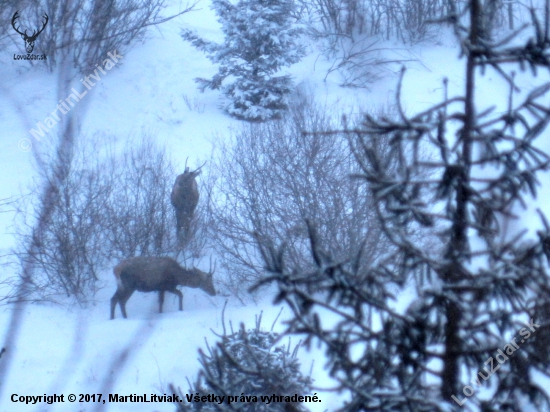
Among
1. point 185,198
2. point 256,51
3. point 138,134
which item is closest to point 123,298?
point 185,198

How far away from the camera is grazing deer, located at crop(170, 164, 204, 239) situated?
37.8ft

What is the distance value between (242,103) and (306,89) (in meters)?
1.96

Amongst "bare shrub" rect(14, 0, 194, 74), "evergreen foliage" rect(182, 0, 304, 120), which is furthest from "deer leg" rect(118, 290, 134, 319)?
"evergreen foliage" rect(182, 0, 304, 120)

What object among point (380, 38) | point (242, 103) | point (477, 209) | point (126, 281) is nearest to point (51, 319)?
point (126, 281)

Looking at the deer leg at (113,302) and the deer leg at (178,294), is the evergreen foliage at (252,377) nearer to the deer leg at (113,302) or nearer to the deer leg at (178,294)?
the deer leg at (178,294)

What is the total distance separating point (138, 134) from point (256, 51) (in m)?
4.14

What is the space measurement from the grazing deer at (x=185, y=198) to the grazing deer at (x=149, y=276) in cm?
156

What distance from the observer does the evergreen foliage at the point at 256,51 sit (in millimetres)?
15711

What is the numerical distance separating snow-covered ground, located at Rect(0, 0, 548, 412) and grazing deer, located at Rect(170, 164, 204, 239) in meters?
1.42

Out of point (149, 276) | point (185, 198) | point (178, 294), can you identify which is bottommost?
point (178, 294)

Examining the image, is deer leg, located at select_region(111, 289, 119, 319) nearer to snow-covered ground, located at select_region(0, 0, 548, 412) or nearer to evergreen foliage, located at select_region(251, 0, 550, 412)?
snow-covered ground, located at select_region(0, 0, 548, 412)

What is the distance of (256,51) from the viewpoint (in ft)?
Answer: 53.8

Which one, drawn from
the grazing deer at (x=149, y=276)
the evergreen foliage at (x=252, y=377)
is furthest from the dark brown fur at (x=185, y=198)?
the evergreen foliage at (x=252, y=377)

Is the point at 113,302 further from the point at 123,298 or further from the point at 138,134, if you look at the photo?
the point at 138,134
